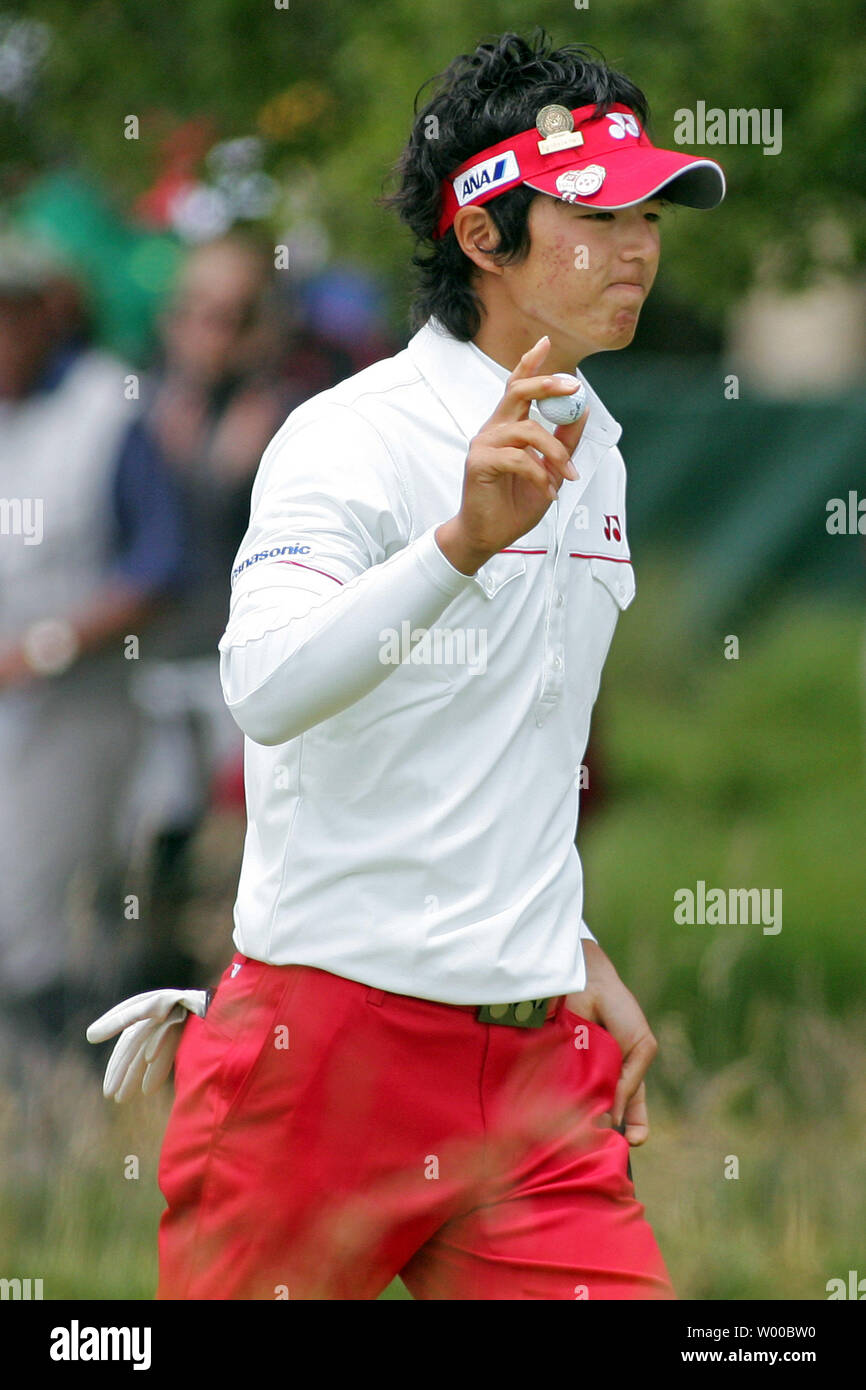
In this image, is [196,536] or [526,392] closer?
[526,392]

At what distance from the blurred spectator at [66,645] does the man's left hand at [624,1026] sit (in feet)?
8.02

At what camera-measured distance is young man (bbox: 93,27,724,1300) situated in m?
2.70

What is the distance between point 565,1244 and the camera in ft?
9.12

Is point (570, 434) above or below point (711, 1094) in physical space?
above

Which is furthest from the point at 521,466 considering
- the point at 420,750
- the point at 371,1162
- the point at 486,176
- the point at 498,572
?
the point at 371,1162

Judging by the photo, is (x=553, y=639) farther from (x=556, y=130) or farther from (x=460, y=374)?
(x=556, y=130)

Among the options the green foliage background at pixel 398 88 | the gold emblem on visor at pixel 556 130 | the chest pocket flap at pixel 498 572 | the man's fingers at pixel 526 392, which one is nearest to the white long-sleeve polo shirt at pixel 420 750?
the chest pocket flap at pixel 498 572

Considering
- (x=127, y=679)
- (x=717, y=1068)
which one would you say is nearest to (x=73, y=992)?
(x=127, y=679)

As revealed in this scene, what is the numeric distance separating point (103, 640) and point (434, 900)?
277 centimetres

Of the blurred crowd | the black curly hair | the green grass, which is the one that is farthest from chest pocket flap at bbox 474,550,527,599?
the blurred crowd

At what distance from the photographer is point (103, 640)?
532cm

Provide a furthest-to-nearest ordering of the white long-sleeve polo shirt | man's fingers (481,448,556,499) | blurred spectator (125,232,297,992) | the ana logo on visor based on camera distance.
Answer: blurred spectator (125,232,297,992) → the ana logo on visor → the white long-sleeve polo shirt → man's fingers (481,448,556,499)

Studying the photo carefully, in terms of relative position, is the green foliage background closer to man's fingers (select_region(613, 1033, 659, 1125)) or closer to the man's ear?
the man's ear
